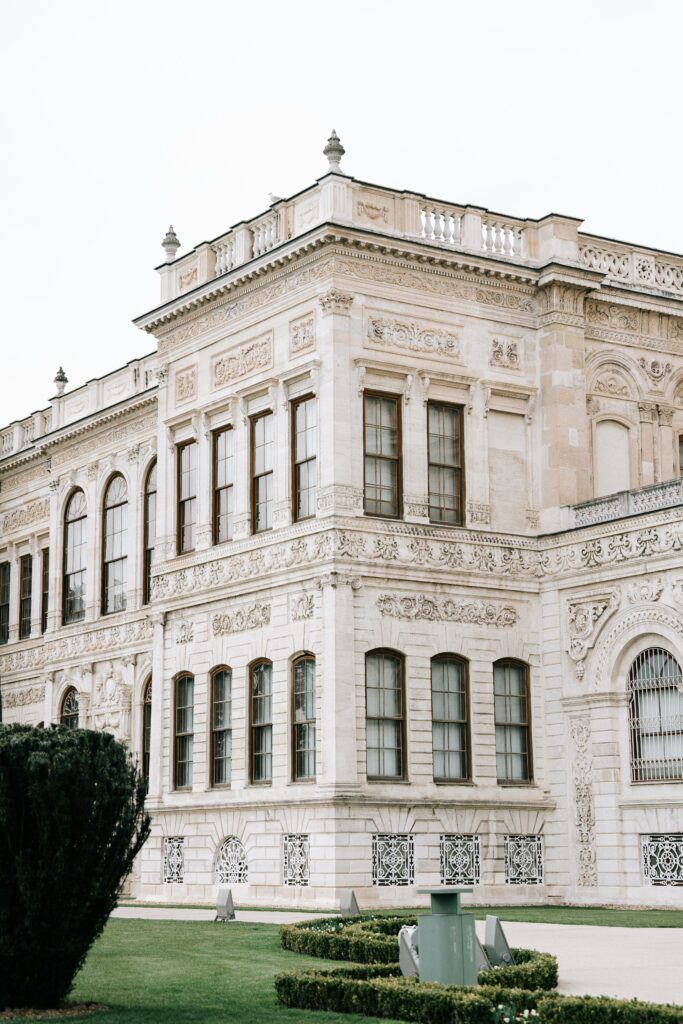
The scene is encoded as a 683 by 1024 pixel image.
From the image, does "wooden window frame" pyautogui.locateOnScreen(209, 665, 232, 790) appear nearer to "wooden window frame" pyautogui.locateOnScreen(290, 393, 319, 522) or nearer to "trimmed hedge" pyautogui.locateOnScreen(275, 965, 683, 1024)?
"wooden window frame" pyautogui.locateOnScreen(290, 393, 319, 522)

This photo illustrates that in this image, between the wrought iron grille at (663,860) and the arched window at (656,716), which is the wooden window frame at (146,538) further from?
the wrought iron grille at (663,860)

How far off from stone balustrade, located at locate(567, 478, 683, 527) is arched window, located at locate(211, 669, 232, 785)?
7590 millimetres

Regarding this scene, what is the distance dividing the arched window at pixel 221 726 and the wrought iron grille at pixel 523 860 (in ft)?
18.8

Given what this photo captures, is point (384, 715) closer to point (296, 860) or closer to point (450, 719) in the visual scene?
point (450, 719)

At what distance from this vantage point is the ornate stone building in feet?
90.1

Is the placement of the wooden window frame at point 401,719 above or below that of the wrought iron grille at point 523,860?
above

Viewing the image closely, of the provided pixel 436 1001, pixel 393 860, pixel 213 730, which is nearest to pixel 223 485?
pixel 213 730

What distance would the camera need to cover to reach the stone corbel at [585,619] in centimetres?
2838

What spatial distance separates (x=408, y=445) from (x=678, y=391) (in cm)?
713

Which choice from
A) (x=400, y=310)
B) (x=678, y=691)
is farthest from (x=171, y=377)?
(x=678, y=691)

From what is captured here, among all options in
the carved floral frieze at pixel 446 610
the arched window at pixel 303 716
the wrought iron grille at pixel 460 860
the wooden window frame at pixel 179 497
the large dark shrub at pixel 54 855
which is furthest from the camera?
the wooden window frame at pixel 179 497

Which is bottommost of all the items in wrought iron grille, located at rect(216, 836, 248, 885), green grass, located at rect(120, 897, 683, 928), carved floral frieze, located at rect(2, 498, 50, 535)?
green grass, located at rect(120, 897, 683, 928)

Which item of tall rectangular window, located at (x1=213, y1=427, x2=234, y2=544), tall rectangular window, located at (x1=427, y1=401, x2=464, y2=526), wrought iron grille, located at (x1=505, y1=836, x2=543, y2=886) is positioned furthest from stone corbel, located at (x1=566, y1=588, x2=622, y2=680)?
tall rectangular window, located at (x1=213, y1=427, x2=234, y2=544)

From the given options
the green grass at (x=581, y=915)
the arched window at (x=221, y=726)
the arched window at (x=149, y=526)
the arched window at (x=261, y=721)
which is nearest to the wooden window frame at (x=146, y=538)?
the arched window at (x=149, y=526)
